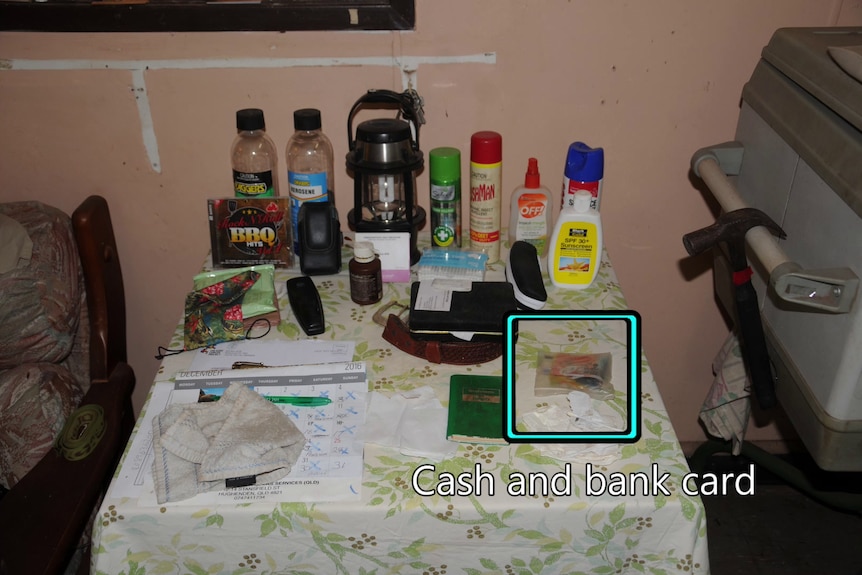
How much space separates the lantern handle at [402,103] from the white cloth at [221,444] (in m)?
0.57


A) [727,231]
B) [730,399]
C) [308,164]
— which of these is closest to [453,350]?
[727,231]

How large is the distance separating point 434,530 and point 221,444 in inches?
11.1

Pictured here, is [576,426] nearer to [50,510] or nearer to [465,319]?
[465,319]

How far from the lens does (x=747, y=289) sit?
1.13m

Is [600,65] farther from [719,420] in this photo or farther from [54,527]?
[54,527]

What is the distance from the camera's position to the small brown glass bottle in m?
1.20

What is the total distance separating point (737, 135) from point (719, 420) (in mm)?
579

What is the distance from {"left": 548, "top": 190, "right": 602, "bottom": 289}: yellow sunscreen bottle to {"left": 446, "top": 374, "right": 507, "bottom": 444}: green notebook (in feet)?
0.96

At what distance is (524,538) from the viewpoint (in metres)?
0.87

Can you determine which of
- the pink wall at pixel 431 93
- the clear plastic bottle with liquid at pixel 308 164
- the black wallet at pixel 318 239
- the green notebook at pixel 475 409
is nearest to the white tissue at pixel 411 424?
the green notebook at pixel 475 409

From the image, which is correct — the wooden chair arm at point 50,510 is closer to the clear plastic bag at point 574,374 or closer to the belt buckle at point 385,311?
the belt buckle at point 385,311

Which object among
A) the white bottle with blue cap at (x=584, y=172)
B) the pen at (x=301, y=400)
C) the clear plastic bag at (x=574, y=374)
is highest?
the white bottle with blue cap at (x=584, y=172)

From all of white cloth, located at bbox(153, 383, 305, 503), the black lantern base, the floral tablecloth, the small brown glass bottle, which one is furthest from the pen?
the black lantern base

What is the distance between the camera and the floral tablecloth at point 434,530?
0.86m
